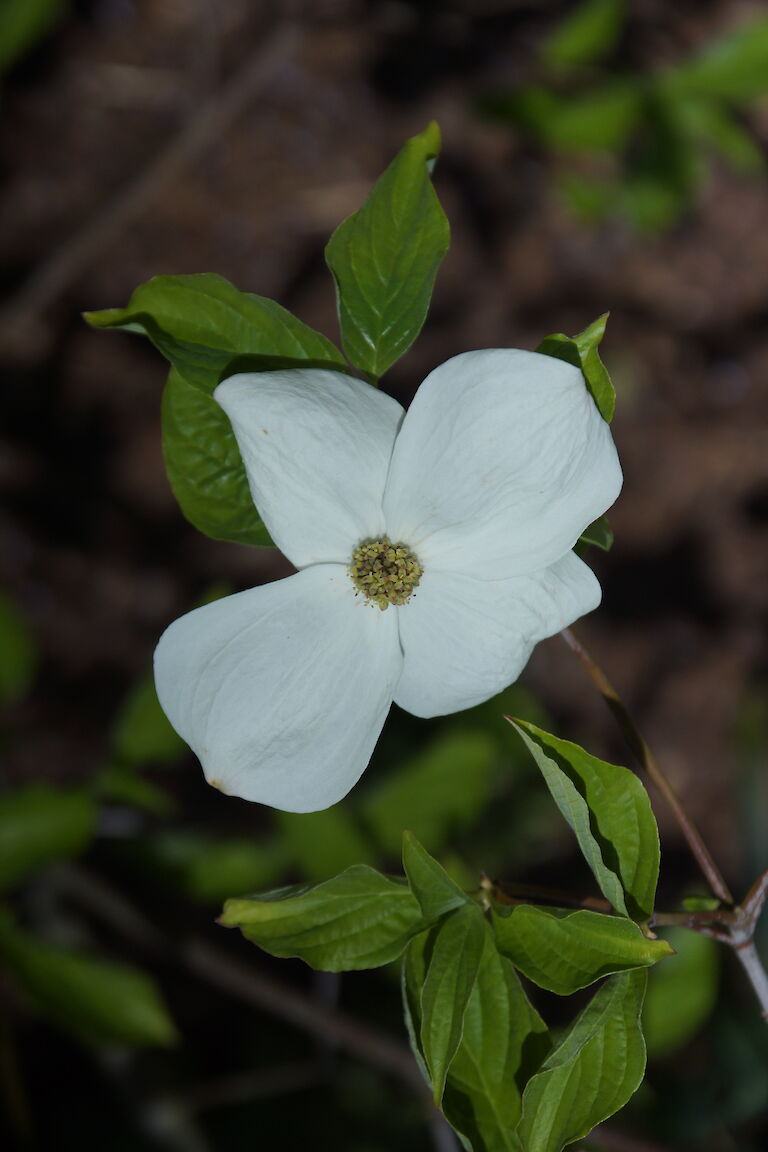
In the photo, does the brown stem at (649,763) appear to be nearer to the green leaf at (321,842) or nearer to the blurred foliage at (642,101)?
the green leaf at (321,842)

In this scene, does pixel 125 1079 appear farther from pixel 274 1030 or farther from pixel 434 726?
pixel 434 726

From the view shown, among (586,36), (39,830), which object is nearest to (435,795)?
(39,830)

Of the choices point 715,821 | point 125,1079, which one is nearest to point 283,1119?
point 125,1079

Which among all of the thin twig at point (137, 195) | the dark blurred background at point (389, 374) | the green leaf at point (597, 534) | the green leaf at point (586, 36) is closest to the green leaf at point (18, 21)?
the dark blurred background at point (389, 374)

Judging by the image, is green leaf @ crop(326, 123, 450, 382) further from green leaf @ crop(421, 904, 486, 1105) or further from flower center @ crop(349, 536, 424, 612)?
green leaf @ crop(421, 904, 486, 1105)

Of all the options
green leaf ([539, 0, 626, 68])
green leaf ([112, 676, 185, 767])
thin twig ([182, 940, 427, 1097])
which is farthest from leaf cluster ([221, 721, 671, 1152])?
green leaf ([539, 0, 626, 68])

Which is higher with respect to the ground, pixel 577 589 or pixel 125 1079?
pixel 577 589
